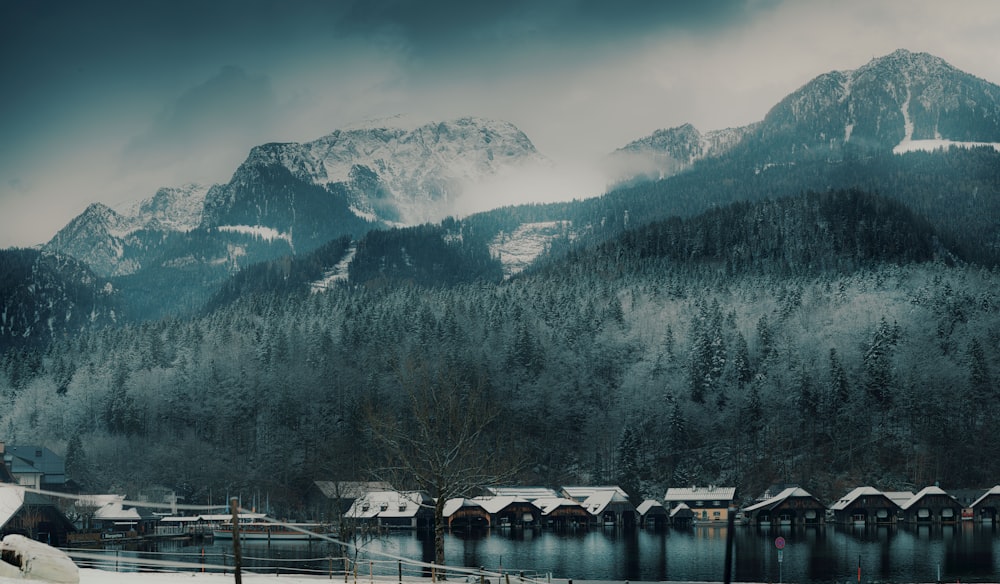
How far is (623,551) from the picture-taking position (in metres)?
119

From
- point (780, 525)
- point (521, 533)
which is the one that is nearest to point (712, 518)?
point (780, 525)

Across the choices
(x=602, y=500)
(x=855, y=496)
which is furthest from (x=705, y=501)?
(x=855, y=496)

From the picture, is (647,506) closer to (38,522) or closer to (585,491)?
(585,491)

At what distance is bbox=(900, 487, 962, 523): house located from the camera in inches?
6535

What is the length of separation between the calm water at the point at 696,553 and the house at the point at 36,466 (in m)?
42.2

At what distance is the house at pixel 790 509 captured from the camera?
169125mm

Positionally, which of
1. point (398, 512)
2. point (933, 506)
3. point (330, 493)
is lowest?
point (398, 512)

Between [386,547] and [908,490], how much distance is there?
104 m

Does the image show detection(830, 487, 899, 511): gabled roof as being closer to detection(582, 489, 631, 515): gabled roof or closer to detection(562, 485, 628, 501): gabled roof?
detection(582, 489, 631, 515): gabled roof

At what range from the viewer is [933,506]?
167 metres

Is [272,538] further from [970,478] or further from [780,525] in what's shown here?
[970,478]

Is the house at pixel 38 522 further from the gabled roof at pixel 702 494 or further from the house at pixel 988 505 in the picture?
the house at pixel 988 505

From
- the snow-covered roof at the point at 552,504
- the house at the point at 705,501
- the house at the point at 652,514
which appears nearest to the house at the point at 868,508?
the house at the point at 705,501

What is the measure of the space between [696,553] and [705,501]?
72112 millimetres
